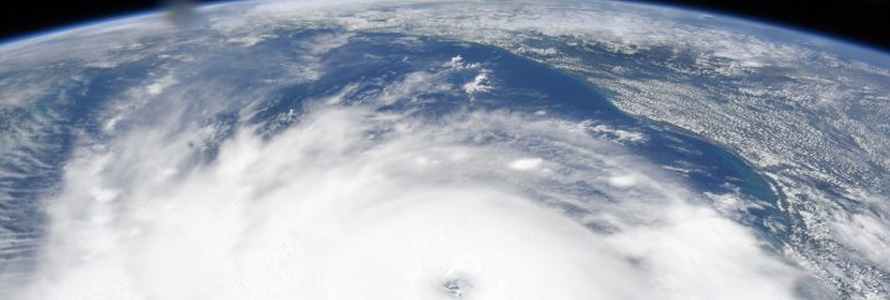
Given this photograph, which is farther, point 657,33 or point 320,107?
point 657,33

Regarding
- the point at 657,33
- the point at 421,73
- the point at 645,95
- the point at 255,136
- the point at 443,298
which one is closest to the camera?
the point at 443,298

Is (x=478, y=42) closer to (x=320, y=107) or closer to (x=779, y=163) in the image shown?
(x=320, y=107)

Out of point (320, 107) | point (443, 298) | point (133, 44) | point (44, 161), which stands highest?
point (133, 44)

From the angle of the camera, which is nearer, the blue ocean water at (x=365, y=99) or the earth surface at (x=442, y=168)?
the earth surface at (x=442, y=168)

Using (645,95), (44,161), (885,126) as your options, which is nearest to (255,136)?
(44,161)

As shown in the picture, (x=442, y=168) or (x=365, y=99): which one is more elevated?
(x=365, y=99)

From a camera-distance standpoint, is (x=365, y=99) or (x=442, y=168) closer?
(x=442, y=168)

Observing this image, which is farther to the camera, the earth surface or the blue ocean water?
the blue ocean water

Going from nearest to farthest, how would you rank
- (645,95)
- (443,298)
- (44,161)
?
(443,298) < (44,161) < (645,95)
